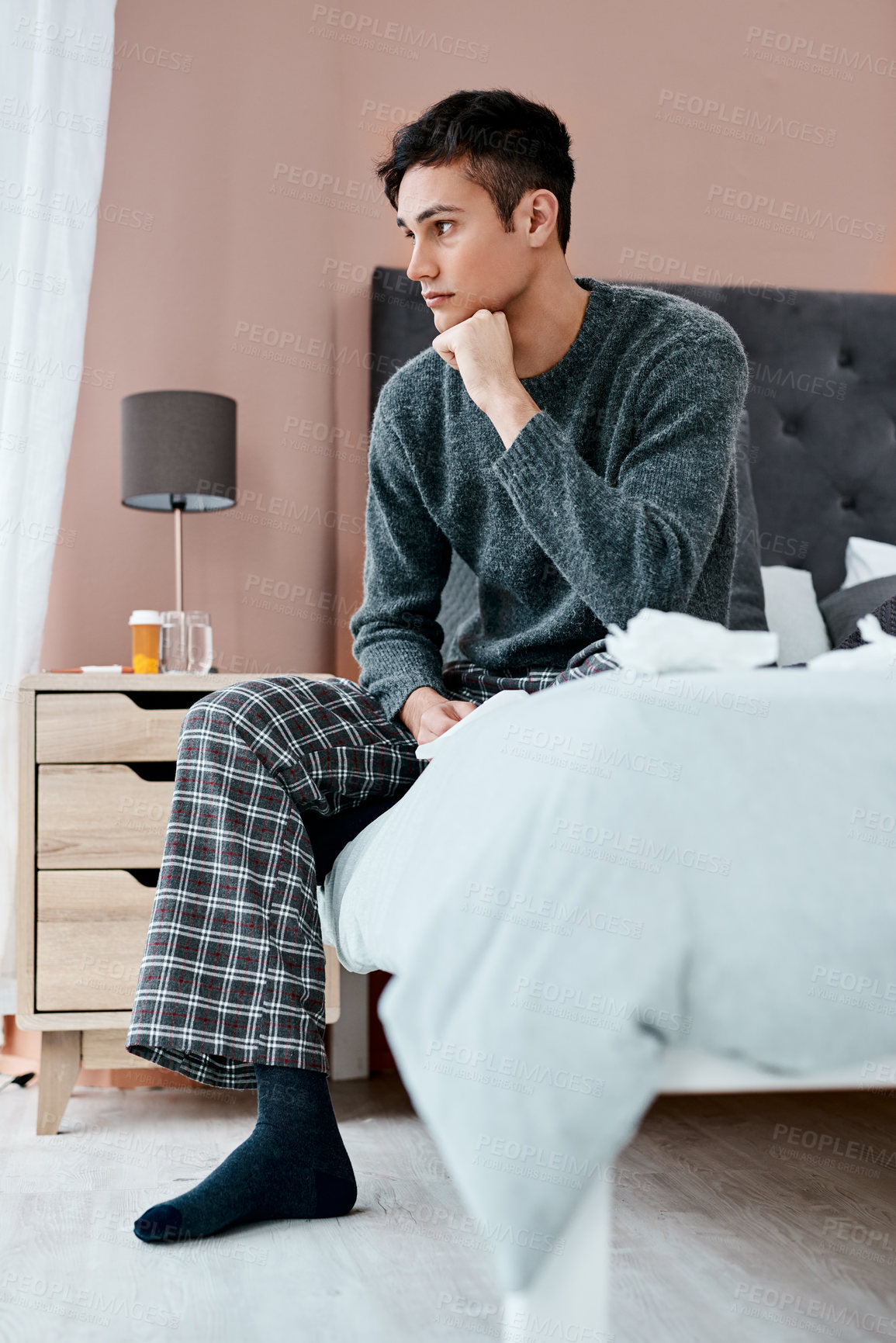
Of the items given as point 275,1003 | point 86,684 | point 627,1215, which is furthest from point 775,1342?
point 86,684

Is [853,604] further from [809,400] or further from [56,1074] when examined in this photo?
[56,1074]

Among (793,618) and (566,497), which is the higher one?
(566,497)

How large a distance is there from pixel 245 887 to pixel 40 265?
132 cm

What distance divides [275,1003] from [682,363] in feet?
2.69

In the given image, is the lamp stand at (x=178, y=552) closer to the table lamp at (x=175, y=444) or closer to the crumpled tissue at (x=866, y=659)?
the table lamp at (x=175, y=444)

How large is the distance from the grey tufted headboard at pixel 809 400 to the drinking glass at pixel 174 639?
2.27 feet

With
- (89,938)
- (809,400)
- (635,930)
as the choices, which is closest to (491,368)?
(635,930)

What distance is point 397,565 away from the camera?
1.54 meters

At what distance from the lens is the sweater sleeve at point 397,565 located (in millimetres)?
1492

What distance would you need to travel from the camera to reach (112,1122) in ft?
5.83

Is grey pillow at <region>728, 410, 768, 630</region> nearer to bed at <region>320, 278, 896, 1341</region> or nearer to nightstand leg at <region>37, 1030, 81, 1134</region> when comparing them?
bed at <region>320, 278, 896, 1341</region>

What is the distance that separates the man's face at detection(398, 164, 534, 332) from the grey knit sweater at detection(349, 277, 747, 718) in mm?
115

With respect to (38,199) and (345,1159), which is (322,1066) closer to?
(345,1159)

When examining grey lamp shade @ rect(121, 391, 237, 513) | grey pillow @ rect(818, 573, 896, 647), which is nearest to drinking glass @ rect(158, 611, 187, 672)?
grey lamp shade @ rect(121, 391, 237, 513)
